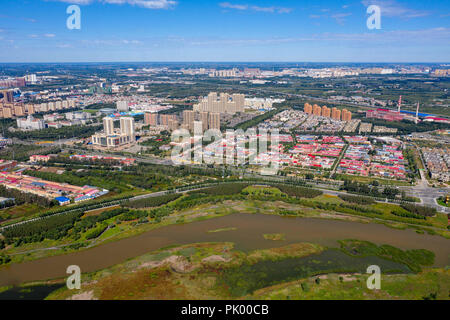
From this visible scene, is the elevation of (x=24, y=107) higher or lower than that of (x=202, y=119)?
higher

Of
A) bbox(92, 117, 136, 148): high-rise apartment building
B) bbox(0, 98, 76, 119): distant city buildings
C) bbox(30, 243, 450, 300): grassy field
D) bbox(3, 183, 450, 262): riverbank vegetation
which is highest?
bbox(0, 98, 76, 119): distant city buildings

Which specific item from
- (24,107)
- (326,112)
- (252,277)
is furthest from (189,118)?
(252,277)

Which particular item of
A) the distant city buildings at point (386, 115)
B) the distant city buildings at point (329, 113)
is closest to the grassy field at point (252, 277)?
the distant city buildings at point (329, 113)

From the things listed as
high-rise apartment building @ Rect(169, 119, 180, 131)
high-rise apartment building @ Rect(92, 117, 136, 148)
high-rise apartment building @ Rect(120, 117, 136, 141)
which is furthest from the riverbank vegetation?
high-rise apartment building @ Rect(169, 119, 180, 131)

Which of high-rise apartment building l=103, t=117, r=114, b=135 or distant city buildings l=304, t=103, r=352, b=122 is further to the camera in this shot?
distant city buildings l=304, t=103, r=352, b=122

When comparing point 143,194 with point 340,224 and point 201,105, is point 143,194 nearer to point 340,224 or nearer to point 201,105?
point 340,224

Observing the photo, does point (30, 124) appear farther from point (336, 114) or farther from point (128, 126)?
point (336, 114)

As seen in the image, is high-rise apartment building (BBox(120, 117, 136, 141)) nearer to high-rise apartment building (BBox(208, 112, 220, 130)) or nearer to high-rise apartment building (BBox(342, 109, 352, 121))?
high-rise apartment building (BBox(208, 112, 220, 130))

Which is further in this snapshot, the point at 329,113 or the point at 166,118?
the point at 329,113

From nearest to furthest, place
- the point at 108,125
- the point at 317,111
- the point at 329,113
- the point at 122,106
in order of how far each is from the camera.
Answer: the point at 108,125 < the point at 329,113 < the point at 317,111 < the point at 122,106

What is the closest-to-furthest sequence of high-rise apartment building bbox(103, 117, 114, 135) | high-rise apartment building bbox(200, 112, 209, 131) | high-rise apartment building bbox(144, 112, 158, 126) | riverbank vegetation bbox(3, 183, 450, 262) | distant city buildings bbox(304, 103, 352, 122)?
riverbank vegetation bbox(3, 183, 450, 262) < high-rise apartment building bbox(103, 117, 114, 135) < high-rise apartment building bbox(200, 112, 209, 131) < high-rise apartment building bbox(144, 112, 158, 126) < distant city buildings bbox(304, 103, 352, 122)

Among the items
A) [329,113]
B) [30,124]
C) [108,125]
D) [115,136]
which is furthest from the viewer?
[329,113]
